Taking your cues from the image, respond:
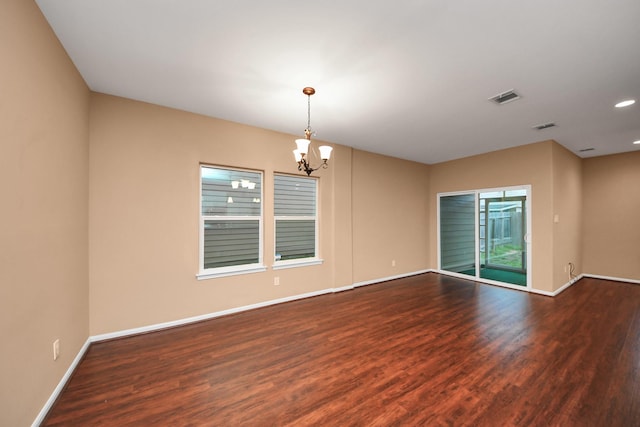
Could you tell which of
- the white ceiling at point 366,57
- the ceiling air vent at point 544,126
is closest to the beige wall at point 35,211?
the white ceiling at point 366,57

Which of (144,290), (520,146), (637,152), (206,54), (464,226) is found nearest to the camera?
(206,54)

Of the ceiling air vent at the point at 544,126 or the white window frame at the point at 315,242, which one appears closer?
the ceiling air vent at the point at 544,126

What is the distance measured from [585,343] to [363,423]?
9.22 feet

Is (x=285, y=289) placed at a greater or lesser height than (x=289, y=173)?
lesser

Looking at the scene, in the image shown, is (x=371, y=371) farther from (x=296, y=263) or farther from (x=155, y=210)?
(x=155, y=210)

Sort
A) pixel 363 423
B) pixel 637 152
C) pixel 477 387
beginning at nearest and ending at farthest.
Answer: pixel 363 423, pixel 477 387, pixel 637 152

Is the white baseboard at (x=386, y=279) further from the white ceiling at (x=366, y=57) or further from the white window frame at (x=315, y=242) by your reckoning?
the white ceiling at (x=366, y=57)

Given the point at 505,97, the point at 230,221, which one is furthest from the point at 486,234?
the point at 230,221

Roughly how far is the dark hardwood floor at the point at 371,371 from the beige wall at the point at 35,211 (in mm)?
409

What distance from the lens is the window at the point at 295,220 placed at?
4.13m

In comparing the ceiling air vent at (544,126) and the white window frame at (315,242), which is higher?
the ceiling air vent at (544,126)

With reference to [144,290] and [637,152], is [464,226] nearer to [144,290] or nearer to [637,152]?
[637,152]

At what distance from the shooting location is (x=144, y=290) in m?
2.99

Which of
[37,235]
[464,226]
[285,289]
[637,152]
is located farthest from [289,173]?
[637,152]
